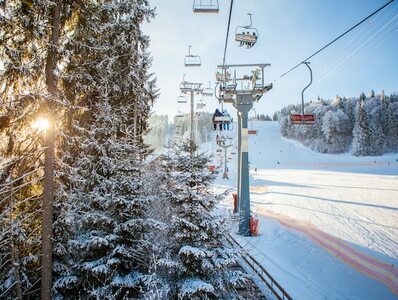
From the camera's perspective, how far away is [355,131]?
78.7m

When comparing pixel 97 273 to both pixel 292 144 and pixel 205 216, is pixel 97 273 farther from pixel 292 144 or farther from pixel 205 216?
pixel 292 144

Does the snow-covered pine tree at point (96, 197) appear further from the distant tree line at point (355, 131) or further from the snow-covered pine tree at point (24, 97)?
the distant tree line at point (355, 131)

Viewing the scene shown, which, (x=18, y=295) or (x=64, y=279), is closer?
(x=18, y=295)

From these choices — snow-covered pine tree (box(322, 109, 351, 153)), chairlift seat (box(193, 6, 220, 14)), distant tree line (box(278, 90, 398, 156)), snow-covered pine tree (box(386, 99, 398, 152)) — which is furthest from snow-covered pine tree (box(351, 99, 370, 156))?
chairlift seat (box(193, 6, 220, 14))

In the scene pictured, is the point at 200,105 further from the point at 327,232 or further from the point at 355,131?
the point at 355,131

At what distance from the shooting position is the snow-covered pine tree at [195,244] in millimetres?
6918

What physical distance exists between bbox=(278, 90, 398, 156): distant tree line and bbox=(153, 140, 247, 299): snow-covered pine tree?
3090 inches

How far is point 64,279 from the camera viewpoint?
736cm

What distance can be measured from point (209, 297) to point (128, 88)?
27.9ft

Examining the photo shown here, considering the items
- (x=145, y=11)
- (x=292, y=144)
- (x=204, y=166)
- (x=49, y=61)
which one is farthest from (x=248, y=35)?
(x=292, y=144)

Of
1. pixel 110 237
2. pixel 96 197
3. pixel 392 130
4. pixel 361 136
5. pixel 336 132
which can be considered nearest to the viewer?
pixel 110 237

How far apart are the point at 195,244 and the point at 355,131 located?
8472cm

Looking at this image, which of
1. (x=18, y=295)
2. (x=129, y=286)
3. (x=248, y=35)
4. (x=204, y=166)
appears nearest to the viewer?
(x=18, y=295)

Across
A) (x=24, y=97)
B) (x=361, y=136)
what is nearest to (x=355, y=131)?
(x=361, y=136)
